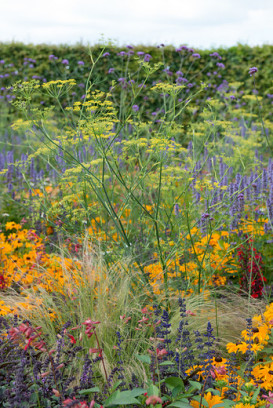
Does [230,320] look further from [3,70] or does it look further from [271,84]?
[3,70]

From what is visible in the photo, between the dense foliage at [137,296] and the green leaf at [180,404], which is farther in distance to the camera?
the dense foliage at [137,296]

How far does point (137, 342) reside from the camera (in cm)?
317

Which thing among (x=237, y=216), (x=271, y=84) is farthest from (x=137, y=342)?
(x=271, y=84)

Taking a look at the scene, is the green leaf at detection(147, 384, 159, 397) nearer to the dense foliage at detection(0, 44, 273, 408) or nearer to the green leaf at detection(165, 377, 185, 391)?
the dense foliage at detection(0, 44, 273, 408)

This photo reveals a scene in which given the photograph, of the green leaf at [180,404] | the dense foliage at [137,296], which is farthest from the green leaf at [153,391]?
the green leaf at [180,404]

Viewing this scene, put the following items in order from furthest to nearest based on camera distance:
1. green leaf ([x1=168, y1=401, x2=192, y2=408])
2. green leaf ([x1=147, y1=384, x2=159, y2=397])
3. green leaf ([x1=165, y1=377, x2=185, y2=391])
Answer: green leaf ([x1=165, y1=377, x2=185, y2=391]) → green leaf ([x1=168, y1=401, x2=192, y2=408]) → green leaf ([x1=147, y1=384, x2=159, y2=397])

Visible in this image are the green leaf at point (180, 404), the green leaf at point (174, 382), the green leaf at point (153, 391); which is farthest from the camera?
the green leaf at point (174, 382)

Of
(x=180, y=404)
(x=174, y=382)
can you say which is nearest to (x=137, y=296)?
(x=174, y=382)

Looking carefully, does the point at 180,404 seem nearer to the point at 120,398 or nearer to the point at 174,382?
the point at 174,382

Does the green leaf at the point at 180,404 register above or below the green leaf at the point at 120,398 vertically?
below

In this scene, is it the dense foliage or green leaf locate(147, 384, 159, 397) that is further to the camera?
the dense foliage

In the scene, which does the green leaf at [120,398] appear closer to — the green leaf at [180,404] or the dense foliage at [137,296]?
the dense foliage at [137,296]

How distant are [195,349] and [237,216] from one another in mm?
1759

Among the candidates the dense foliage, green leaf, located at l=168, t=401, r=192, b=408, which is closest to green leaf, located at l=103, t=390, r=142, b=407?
the dense foliage
